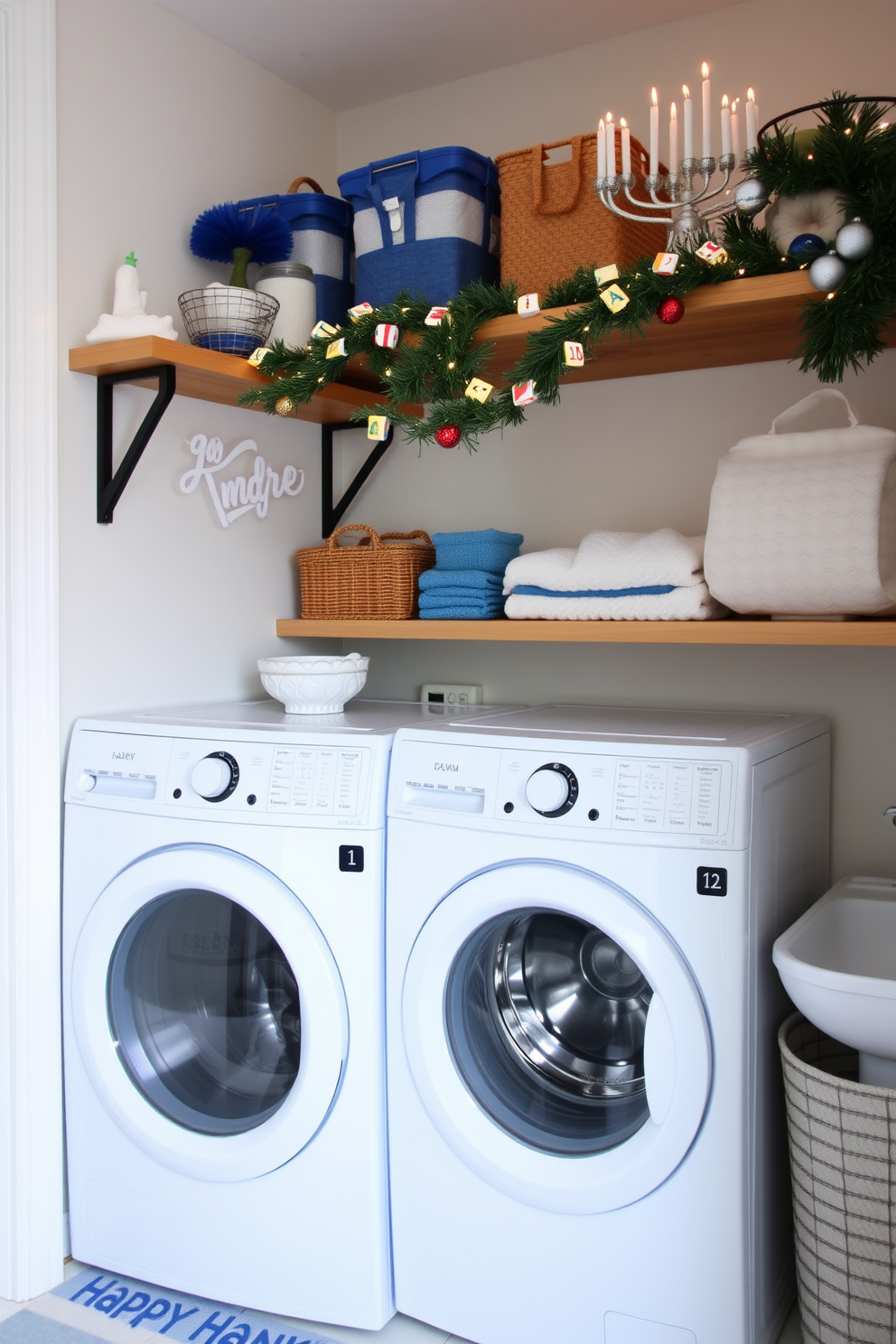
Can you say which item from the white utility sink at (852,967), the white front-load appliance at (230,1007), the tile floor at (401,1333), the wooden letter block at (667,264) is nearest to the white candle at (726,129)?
the wooden letter block at (667,264)

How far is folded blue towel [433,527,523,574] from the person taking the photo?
214cm

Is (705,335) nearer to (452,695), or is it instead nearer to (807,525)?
(807,525)

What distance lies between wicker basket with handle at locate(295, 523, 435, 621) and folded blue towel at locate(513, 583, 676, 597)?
280 mm

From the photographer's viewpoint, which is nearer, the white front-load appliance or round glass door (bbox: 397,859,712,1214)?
round glass door (bbox: 397,859,712,1214)

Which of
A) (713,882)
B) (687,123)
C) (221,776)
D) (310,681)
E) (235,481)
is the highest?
(687,123)

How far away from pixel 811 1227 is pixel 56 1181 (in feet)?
4.28

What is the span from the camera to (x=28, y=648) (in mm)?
1875

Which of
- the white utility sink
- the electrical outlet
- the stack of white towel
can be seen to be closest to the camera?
the white utility sink

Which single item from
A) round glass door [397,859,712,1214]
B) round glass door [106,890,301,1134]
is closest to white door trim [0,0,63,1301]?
round glass door [106,890,301,1134]

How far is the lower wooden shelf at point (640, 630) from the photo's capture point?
5.42 feet

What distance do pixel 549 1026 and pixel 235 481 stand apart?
1316mm

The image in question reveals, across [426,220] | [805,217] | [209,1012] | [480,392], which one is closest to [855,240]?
[805,217]

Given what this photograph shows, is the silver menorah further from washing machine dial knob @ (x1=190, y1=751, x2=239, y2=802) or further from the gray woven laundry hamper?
the gray woven laundry hamper

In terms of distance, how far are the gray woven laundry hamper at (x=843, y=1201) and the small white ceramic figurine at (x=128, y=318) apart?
1586mm
